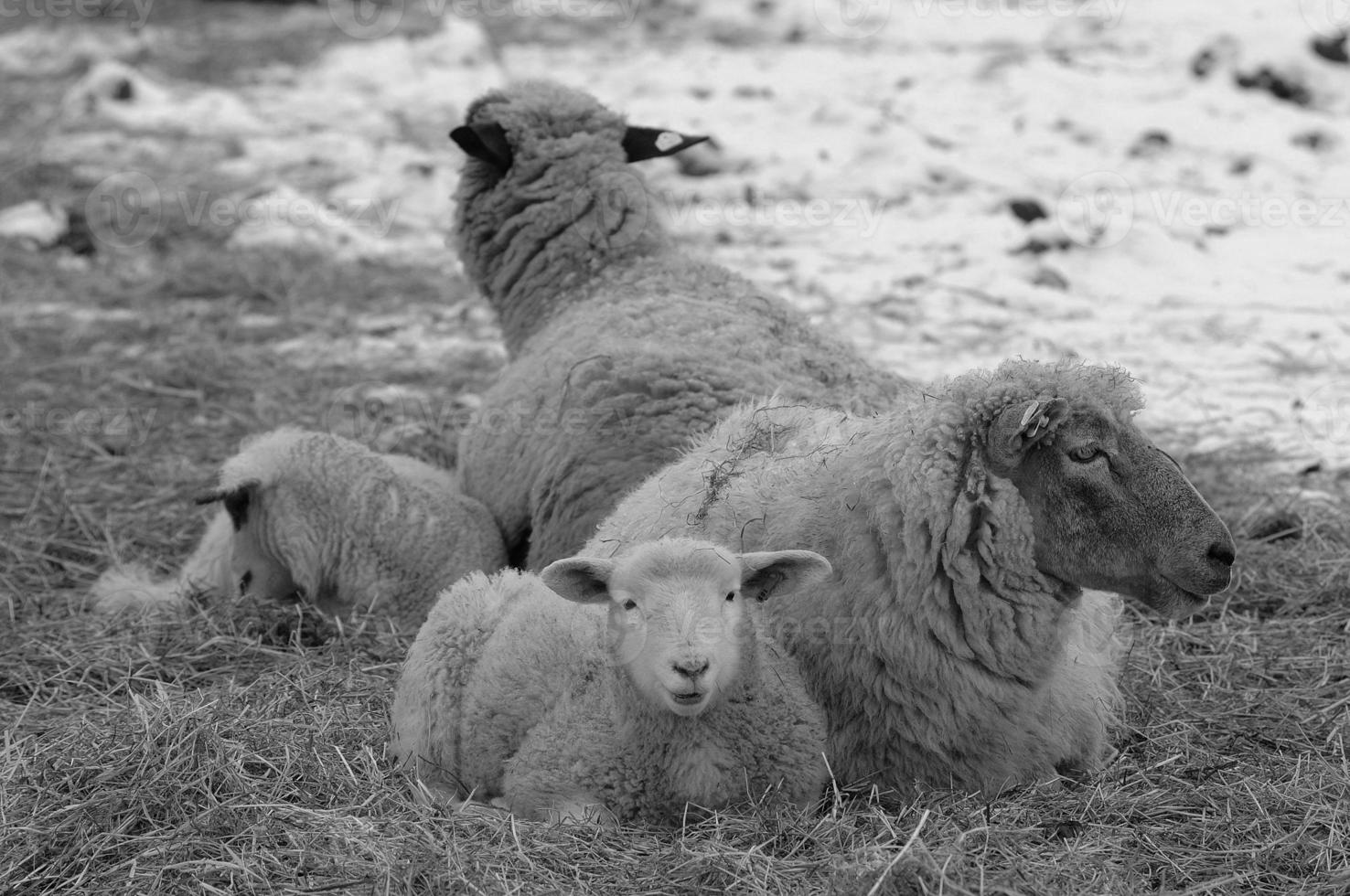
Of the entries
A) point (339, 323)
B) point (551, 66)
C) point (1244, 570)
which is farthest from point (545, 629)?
point (551, 66)

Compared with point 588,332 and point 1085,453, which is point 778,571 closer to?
point 1085,453

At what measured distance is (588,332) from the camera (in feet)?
19.8

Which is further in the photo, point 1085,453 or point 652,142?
point 652,142

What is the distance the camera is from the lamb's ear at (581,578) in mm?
3918

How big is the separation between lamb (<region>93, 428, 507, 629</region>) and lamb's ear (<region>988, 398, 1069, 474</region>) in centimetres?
236

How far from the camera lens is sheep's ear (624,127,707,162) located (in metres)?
6.83

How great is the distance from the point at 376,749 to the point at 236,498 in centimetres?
152
